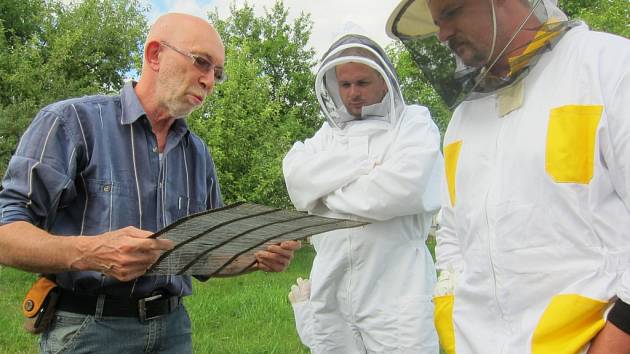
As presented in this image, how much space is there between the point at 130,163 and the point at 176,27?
0.75 metres

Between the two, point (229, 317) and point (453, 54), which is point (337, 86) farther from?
point (229, 317)

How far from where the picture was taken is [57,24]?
28672mm

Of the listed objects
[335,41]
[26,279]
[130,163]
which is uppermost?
[335,41]

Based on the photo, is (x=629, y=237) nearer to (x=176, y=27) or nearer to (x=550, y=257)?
(x=550, y=257)

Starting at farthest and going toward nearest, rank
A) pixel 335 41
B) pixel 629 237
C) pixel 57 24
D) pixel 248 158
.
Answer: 1. pixel 57 24
2. pixel 248 158
3. pixel 335 41
4. pixel 629 237

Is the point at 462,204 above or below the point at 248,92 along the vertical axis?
below

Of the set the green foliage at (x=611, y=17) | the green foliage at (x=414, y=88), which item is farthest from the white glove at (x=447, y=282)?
the green foliage at (x=414, y=88)

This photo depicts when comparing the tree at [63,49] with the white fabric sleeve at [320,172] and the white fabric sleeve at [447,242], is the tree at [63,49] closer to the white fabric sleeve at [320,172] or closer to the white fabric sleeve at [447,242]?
the white fabric sleeve at [320,172]

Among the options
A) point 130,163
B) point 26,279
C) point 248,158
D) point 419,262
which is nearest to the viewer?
point 130,163

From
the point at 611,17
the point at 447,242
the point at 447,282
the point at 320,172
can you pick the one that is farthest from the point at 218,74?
the point at 611,17

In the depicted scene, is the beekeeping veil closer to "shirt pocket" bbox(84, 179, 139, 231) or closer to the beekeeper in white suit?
the beekeeper in white suit

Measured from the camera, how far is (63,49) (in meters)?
23.7

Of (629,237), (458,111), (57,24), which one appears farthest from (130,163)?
(57,24)

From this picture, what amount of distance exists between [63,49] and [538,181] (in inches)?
978
